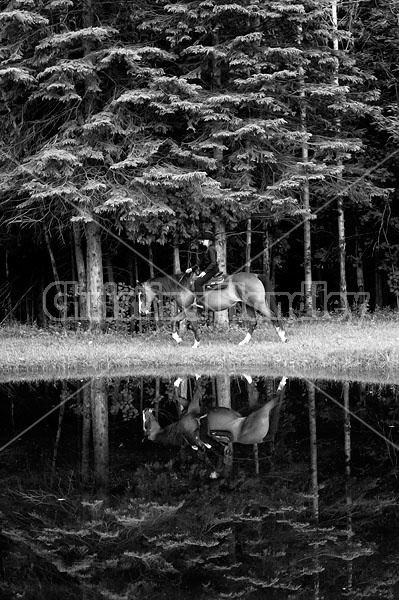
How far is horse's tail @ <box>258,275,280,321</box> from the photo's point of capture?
1905cm

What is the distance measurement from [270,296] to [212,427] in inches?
338

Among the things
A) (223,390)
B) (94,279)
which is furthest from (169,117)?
(223,390)

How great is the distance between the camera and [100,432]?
417 inches

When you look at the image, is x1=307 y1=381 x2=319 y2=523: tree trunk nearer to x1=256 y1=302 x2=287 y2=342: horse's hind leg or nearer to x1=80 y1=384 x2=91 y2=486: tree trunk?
x1=80 y1=384 x2=91 y2=486: tree trunk

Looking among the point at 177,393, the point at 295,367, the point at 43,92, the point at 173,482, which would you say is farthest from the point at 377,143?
the point at 173,482

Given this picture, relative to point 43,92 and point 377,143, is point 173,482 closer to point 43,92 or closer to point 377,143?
point 43,92

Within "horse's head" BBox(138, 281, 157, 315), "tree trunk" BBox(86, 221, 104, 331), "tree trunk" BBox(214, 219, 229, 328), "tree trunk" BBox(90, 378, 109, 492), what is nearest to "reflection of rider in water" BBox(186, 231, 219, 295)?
"horse's head" BBox(138, 281, 157, 315)

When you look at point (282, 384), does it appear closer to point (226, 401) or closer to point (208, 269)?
point (226, 401)

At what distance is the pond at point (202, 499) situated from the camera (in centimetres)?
582

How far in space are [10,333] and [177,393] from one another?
404 inches

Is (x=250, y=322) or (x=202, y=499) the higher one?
(x=250, y=322)

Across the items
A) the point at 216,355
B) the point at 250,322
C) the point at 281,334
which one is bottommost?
the point at 216,355

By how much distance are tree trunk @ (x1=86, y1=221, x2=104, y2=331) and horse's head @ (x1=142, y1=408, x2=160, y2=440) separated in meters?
10.3

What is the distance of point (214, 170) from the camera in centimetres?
2223
